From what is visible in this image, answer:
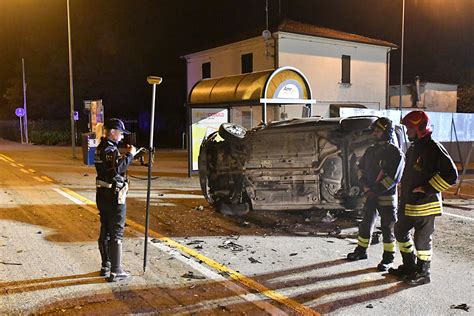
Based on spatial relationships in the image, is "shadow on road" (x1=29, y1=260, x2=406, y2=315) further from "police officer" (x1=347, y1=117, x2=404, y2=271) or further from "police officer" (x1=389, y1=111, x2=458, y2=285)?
"police officer" (x1=347, y1=117, x2=404, y2=271)

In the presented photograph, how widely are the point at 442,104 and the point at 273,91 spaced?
2198cm

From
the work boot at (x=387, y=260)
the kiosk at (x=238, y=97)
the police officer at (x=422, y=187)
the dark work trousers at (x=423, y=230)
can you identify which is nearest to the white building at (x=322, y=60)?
the kiosk at (x=238, y=97)

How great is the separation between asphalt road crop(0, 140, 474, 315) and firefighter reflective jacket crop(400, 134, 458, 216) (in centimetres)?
84

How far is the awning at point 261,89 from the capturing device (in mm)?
12656

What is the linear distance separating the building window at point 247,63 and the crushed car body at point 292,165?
735 inches

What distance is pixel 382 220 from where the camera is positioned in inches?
233

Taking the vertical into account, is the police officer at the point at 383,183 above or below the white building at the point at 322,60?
below

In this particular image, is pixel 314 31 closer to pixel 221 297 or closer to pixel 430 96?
pixel 430 96

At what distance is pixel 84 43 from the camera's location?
134 feet

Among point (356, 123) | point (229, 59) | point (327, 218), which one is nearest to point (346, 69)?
point (229, 59)

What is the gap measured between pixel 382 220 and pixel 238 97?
7.87 meters

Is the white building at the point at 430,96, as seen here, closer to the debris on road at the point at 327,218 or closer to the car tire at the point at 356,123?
the debris on road at the point at 327,218

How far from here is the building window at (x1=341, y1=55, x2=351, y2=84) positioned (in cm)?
2731

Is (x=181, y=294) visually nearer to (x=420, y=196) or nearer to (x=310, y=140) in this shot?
(x=420, y=196)
